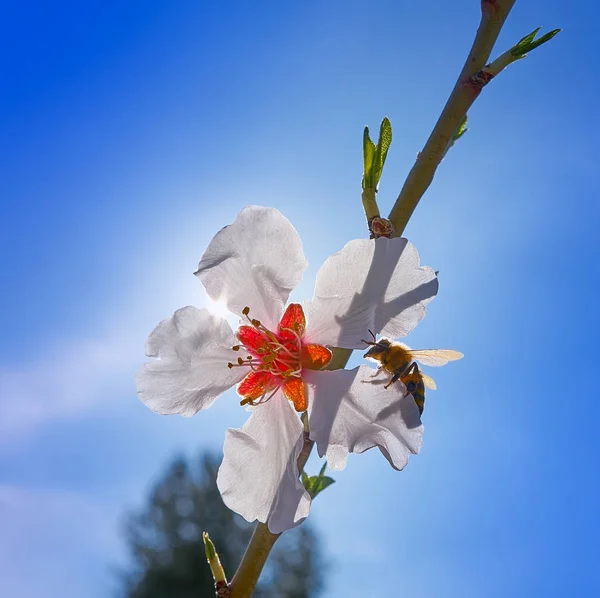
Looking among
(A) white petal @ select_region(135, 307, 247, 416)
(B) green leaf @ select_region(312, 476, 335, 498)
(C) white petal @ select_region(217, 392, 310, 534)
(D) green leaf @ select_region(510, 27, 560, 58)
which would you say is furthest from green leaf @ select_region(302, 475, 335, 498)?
(D) green leaf @ select_region(510, 27, 560, 58)

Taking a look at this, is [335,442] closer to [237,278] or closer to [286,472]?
[286,472]

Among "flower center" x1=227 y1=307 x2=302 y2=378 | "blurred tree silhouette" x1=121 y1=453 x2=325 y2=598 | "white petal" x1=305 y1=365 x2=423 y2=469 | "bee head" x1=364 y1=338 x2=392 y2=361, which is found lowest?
"white petal" x1=305 y1=365 x2=423 y2=469

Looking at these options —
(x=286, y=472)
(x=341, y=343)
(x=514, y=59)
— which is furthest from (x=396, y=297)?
(x=514, y=59)

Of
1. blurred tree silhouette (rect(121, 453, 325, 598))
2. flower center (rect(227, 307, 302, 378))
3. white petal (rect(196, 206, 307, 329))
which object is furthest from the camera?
blurred tree silhouette (rect(121, 453, 325, 598))

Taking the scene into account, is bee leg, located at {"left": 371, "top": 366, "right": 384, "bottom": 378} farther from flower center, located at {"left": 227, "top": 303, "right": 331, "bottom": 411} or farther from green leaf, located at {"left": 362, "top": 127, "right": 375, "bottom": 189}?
green leaf, located at {"left": 362, "top": 127, "right": 375, "bottom": 189}

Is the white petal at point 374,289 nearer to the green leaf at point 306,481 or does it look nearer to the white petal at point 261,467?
the white petal at point 261,467

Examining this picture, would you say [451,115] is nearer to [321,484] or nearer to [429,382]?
[429,382]

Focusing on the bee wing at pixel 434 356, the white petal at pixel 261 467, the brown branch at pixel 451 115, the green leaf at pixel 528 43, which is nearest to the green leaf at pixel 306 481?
the white petal at pixel 261 467

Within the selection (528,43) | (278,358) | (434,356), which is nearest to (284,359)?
(278,358)
